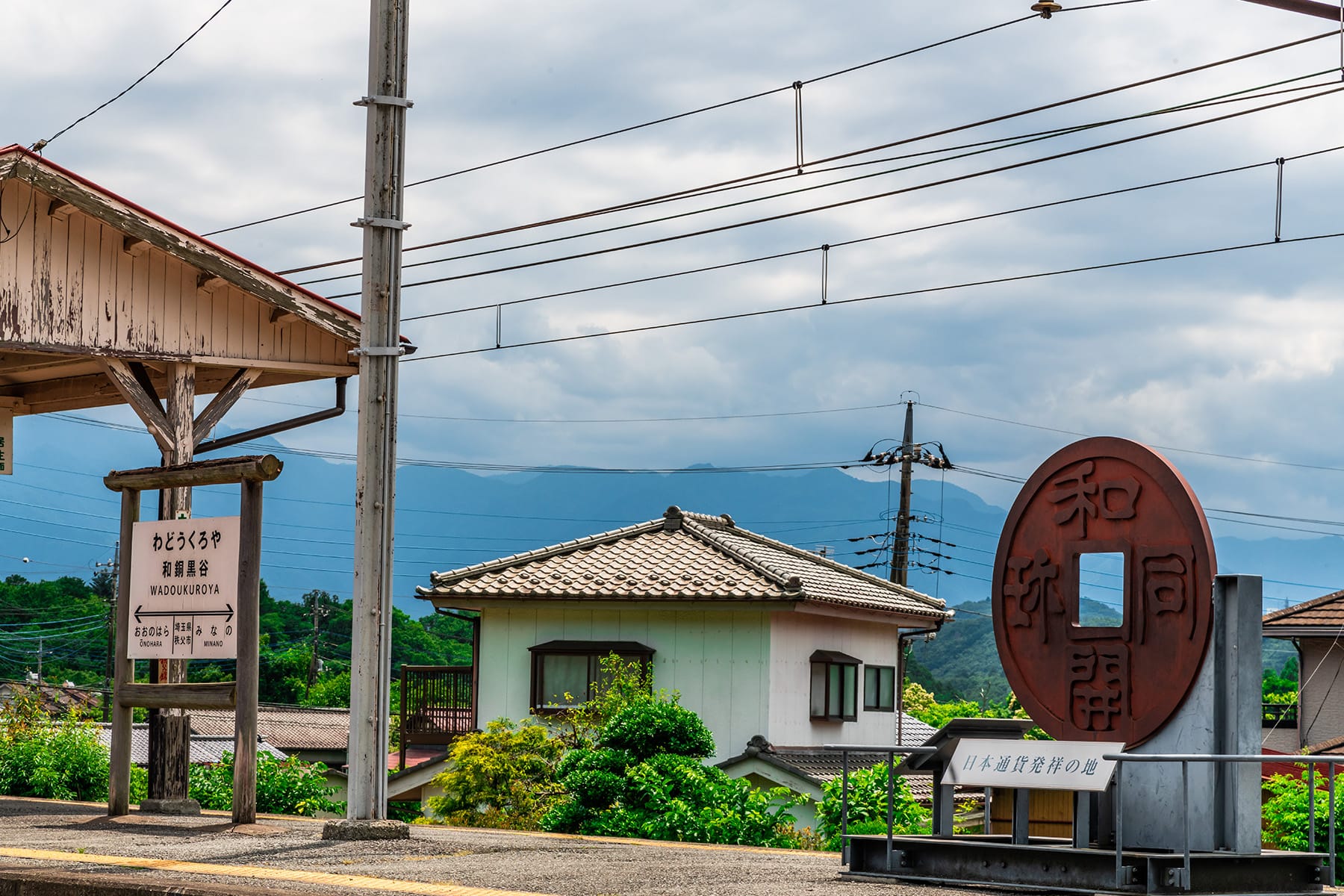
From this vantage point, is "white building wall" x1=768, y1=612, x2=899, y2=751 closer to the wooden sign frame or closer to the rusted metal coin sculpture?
the wooden sign frame

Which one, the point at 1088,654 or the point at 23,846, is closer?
the point at 1088,654

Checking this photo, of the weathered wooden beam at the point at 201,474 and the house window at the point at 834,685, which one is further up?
the weathered wooden beam at the point at 201,474

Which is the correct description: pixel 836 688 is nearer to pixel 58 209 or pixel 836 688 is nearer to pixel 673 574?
pixel 673 574

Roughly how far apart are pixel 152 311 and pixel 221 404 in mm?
1052

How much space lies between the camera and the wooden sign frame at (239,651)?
11.4 metres

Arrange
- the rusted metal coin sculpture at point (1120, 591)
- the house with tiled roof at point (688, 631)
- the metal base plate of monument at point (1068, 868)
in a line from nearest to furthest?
the metal base plate of monument at point (1068, 868) → the rusted metal coin sculpture at point (1120, 591) → the house with tiled roof at point (688, 631)

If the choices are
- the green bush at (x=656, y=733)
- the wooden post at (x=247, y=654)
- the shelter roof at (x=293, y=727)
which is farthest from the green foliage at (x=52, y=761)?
the shelter roof at (x=293, y=727)

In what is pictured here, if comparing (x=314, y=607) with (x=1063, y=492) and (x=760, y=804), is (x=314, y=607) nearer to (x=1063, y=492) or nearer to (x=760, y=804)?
(x=760, y=804)

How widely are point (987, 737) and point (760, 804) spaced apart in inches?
267

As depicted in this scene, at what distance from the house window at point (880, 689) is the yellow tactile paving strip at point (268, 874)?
70.1 feet

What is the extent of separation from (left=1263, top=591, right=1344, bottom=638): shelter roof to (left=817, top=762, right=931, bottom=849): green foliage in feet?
39.2

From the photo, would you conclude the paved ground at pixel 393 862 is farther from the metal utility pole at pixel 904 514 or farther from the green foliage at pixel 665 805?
the metal utility pole at pixel 904 514

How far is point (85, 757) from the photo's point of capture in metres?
17.0

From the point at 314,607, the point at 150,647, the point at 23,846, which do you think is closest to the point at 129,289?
the point at 150,647
